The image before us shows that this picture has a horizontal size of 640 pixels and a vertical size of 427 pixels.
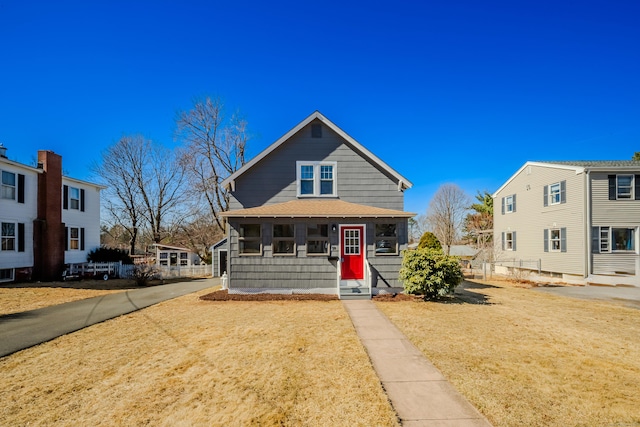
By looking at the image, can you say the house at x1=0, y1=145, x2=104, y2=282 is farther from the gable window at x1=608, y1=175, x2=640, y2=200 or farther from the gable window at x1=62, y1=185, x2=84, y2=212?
the gable window at x1=608, y1=175, x2=640, y2=200

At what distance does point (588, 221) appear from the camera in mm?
18047

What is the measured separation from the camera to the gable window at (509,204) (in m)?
24.8

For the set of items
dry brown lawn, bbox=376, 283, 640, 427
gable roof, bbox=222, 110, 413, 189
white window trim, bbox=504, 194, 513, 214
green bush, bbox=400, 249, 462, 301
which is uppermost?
gable roof, bbox=222, 110, 413, 189

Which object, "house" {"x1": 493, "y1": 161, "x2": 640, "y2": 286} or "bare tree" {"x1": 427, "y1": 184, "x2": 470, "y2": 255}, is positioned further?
"bare tree" {"x1": 427, "y1": 184, "x2": 470, "y2": 255}

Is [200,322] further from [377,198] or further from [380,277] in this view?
[377,198]

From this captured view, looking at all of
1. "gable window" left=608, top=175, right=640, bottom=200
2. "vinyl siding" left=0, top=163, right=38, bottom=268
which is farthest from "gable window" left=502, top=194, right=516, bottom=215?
"vinyl siding" left=0, top=163, right=38, bottom=268

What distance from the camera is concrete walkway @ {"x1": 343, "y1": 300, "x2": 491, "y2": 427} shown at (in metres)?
4.04

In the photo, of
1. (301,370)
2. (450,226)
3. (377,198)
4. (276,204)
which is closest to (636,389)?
(301,370)

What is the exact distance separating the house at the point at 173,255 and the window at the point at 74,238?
18.1 feet

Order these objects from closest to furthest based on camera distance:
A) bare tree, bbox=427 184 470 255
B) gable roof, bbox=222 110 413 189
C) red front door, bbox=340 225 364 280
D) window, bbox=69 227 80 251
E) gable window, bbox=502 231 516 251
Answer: red front door, bbox=340 225 364 280 < gable roof, bbox=222 110 413 189 < window, bbox=69 227 80 251 < gable window, bbox=502 231 516 251 < bare tree, bbox=427 184 470 255

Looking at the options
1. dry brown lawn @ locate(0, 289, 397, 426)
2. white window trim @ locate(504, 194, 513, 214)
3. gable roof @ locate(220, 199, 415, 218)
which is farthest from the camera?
white window trim @ locate(504, 194, 513, 214)

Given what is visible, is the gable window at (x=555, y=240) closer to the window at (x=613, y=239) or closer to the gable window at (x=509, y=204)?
the window at (x=613, y=239)

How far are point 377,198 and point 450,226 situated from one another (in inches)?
1685

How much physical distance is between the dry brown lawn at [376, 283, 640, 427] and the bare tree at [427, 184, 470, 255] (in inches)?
1682
